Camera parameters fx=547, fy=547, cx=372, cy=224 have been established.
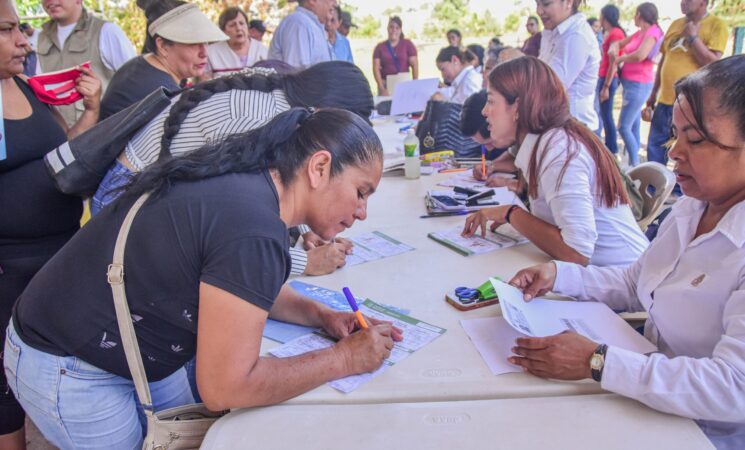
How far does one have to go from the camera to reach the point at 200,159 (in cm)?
103

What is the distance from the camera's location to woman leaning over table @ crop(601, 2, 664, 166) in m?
5.49

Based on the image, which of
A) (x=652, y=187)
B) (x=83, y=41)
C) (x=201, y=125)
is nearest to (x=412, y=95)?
(x=83, y=41)

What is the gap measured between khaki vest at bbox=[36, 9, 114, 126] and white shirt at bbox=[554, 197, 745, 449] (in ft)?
9.44

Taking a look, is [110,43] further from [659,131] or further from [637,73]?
[637,73]

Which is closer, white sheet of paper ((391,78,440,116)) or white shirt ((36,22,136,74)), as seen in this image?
white shirt ((36,22,136,74))

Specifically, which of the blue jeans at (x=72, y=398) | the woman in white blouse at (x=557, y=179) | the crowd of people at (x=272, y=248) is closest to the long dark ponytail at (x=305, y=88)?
the crowd of people at (x=272, y=248)

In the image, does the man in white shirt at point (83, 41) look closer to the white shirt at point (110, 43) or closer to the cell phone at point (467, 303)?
the white shirt at point (110, 43)

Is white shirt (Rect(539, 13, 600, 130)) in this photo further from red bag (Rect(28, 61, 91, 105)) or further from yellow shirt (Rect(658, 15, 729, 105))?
red bag (Rect(28, 61, 91, 105))

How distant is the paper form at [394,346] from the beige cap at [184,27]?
147cm

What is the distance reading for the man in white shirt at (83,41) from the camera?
118 inches

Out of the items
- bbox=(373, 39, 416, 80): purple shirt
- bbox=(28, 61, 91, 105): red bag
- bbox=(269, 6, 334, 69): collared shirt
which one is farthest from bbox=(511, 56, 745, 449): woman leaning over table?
bbox=(373, 39, 416, 80): purple shirt

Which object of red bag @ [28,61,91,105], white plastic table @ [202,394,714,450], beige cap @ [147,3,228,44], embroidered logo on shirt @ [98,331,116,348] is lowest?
white plastic table @ [202,394,714,450]

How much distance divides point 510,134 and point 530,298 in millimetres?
887

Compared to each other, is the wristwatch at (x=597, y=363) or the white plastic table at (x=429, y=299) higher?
the wristwatch at (x=597, y=363)
